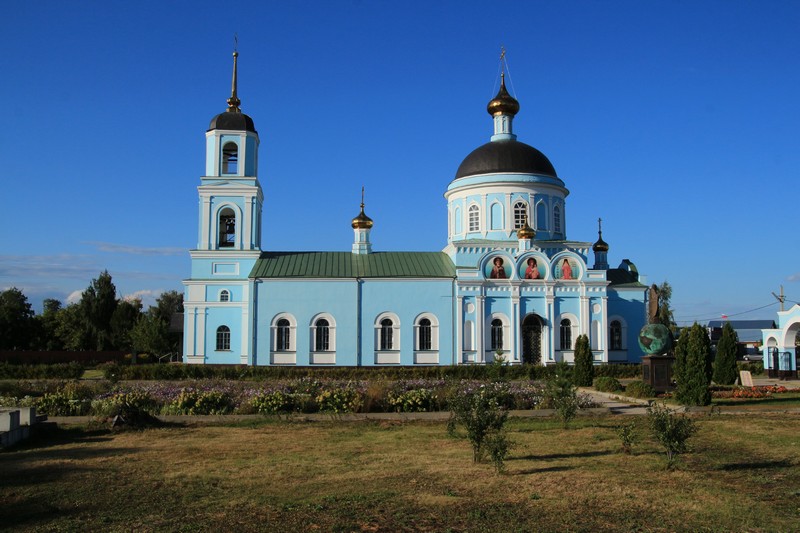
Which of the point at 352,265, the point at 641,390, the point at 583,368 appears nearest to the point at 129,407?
the point at 641,390

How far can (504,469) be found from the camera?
967 centimetres

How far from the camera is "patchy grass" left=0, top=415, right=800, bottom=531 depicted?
23.5 ft

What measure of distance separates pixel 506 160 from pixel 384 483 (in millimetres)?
27159

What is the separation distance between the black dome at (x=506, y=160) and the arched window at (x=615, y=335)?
7841mm

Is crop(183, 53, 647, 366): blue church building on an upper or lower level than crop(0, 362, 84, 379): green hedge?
upper

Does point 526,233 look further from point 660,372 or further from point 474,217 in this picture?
point 660,372

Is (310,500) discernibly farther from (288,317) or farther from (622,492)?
(288,317)

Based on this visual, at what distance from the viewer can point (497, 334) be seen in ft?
105

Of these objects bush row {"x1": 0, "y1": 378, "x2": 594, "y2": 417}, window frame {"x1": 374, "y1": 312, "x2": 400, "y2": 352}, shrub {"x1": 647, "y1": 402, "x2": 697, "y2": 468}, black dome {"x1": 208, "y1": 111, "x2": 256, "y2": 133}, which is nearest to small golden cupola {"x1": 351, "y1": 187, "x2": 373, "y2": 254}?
window frame {"x1": 374, "y1": 312, "x2": 400, "y2": 352}

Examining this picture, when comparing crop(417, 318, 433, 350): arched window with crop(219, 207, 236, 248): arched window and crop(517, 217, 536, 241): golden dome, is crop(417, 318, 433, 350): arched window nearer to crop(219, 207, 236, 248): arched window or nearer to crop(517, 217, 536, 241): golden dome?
crop(517, 217, 536, 241): golden dome

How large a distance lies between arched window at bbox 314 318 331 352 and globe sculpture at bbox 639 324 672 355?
1464 cm

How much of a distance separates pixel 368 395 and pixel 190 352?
16867mm

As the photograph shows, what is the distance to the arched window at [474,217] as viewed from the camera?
34.6m

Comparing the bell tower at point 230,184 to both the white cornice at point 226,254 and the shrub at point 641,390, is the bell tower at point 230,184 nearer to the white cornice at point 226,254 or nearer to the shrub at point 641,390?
the white cornice at point 226,254
